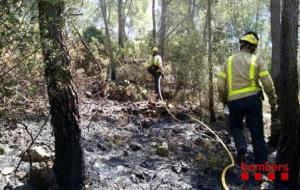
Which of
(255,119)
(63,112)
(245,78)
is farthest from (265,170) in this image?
(63,112)

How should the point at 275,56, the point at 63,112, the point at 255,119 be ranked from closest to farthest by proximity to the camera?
the point at 255,119 < the point at 63,112 < the point at 275,56

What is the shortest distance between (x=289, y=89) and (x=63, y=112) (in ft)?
11.7

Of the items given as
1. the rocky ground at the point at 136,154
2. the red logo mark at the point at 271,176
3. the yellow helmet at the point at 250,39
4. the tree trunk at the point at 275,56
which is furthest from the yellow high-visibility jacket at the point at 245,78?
the tree trunk at the point at 275,56

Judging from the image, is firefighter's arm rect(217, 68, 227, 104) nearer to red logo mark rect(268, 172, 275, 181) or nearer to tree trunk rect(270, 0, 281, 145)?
red logo mark rect(268, 172, 275, 181)

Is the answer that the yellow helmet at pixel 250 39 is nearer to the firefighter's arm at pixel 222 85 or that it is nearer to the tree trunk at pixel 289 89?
the firefighter's arm at pixel 222 85

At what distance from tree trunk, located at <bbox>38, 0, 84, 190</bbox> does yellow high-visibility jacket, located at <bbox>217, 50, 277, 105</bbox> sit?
2358 mm

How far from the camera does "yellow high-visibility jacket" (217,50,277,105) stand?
19.2 ft

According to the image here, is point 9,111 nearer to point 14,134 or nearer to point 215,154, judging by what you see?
point 14,134

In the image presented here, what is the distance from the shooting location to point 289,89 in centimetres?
675

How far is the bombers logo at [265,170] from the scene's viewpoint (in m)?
5.85

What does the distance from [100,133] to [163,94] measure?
16.7ft

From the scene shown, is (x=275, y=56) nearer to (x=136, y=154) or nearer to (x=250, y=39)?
(x=136, y=154)

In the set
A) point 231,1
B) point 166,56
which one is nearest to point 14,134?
point 166,56

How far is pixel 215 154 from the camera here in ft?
30.5
